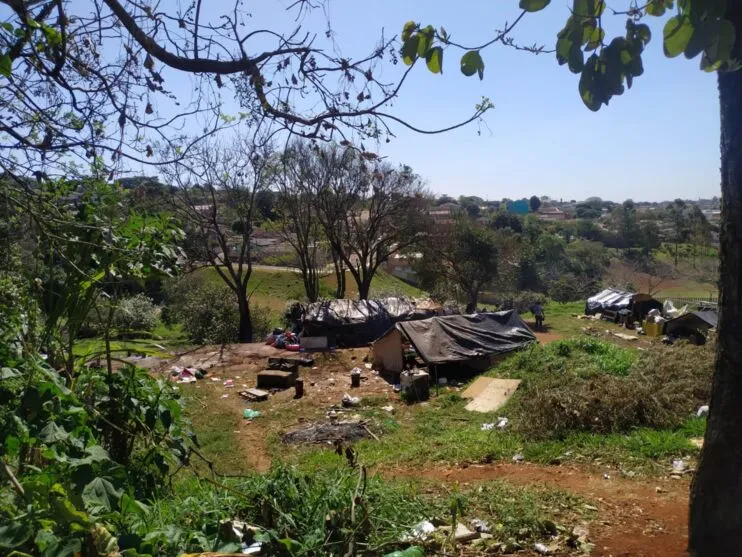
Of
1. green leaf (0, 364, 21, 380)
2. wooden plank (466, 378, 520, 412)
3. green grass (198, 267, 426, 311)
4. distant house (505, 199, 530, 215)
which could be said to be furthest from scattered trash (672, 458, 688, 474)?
distant house (505, 199, 530, 215)

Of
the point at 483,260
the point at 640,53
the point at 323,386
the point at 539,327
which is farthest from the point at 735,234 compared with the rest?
the point at 483,260

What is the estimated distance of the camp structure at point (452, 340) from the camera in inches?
537

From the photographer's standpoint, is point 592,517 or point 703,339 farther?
point 703,339

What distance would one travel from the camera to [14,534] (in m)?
1.39

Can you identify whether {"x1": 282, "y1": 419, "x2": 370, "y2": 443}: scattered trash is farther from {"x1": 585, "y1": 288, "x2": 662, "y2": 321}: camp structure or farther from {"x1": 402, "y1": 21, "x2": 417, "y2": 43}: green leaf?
{"x1": 585, "y1": 288, "x2": 662, "y2": 321}: camp structure

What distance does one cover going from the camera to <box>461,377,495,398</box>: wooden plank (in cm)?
1139

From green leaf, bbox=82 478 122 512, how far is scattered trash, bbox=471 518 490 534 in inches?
88.4

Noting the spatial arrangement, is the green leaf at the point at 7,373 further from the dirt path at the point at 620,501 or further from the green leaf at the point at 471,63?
the dirt path at the point at 620,501

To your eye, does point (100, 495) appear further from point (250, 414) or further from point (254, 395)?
point (254, 395)

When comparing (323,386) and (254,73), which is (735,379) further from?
(323,386)

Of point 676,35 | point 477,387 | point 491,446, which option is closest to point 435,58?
Result: point 676,35

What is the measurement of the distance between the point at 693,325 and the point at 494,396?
11.9 m

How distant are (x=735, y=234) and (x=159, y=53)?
2.62 metres

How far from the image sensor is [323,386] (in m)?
13.4
